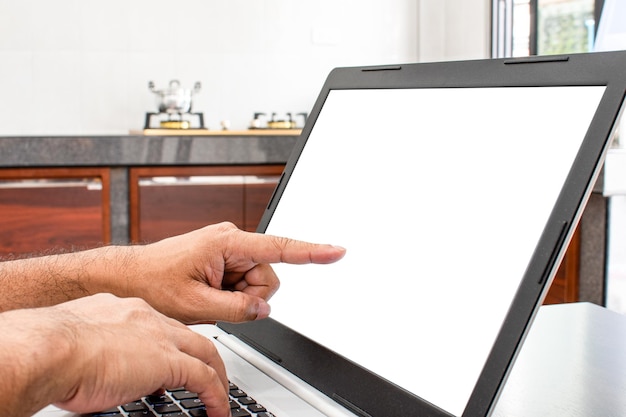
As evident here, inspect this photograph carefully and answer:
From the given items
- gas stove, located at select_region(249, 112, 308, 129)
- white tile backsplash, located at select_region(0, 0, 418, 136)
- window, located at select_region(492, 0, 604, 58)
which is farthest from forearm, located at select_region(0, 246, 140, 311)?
white tile backsplash, located at select_region(0, 0, 418, 136)

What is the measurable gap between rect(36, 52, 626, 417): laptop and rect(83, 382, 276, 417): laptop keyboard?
11 mm

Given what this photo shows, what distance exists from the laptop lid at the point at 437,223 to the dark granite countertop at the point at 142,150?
196 cm

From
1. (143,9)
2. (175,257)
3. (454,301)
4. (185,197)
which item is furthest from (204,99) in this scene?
(454,301)

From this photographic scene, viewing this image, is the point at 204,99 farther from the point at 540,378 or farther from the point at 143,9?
the point at 540,378

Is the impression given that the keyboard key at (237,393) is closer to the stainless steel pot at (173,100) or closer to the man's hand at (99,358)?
the man's hand at (99,358)

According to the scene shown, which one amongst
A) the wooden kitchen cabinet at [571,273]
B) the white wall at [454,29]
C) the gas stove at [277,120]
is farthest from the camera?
the white wall at [454,29]

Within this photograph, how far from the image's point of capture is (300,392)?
0.69 metres

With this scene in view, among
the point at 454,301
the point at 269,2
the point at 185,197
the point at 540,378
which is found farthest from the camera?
the point at 269,2

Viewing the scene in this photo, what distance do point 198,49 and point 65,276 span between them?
10.1ft

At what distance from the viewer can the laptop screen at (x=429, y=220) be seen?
0.58 m

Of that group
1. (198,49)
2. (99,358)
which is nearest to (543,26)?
(198,49)

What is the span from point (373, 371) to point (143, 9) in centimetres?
338

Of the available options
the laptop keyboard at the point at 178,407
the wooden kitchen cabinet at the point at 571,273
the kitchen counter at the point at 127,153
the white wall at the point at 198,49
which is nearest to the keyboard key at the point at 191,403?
the laptop keyboard at the point at 178,407

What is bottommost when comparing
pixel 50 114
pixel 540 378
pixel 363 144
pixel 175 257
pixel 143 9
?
pixel 540 378
